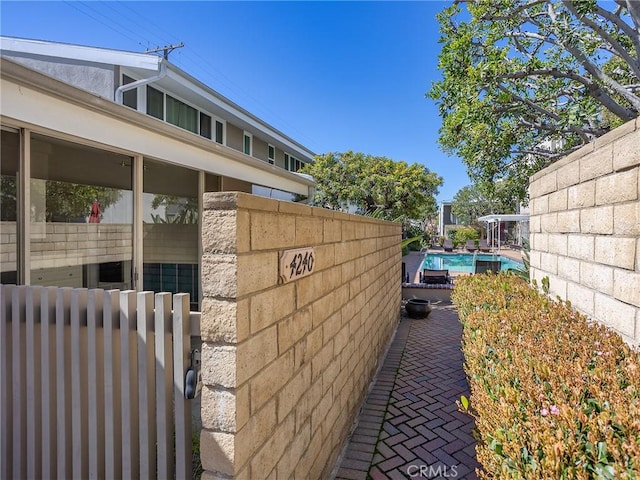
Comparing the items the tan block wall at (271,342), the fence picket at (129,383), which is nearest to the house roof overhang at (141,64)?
the tan block wall at (271,342)

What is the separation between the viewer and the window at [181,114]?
454 inches

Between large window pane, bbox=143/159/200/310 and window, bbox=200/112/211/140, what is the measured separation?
22.8 ft

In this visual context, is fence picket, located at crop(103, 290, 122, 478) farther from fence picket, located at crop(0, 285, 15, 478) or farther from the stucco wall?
the stucco wall

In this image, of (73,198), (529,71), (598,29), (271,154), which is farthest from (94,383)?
(271,154)

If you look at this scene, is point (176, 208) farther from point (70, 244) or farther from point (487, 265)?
point (487, 265)

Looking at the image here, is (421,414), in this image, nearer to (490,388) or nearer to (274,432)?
(490,388)

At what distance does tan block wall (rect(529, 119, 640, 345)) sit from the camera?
2.49 meters

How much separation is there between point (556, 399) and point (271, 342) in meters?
1.37

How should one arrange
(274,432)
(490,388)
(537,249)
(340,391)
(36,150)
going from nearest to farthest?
(274,432) → (490,388) → (340,391) → (36,150) → (537,249)

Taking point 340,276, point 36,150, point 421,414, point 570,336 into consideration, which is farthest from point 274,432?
point 36,150

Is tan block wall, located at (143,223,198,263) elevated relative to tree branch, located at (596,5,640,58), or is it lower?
lower

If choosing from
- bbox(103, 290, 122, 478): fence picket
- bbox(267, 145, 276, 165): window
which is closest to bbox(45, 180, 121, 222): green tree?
bbox(103, 290, 122, 478): fence picket

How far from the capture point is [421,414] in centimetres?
408

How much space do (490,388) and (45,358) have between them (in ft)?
8.61
